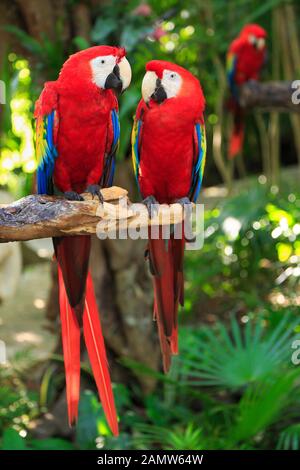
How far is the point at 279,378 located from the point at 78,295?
1.07 meters

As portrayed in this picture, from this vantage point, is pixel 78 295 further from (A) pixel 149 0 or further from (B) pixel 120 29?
(A) pixel 149 0

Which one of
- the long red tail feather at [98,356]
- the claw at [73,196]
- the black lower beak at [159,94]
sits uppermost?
the black lower beak at [159,94]

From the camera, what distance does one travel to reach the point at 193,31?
12.5 feet

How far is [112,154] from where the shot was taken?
1.50 metres

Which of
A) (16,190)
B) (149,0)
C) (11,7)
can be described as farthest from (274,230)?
(16,190)

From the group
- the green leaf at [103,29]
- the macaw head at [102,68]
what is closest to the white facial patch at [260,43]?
the green leaf at [103,29]

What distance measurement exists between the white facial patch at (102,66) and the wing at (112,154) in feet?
0.44

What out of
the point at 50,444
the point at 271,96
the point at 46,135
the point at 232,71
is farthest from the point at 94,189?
the point at 232,71

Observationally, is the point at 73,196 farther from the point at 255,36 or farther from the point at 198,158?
the point at 255,36

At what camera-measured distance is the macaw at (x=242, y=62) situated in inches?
153

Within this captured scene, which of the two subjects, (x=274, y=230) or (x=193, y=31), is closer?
(x=274, y=230)

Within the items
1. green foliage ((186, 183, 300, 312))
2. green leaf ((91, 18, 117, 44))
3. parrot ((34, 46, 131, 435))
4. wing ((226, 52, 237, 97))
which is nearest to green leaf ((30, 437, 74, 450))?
green foliage ((186, 183, 300, 312))

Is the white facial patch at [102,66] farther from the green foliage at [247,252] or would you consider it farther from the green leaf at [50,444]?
the green foliage at [247,252]

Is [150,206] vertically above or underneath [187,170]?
underneath
